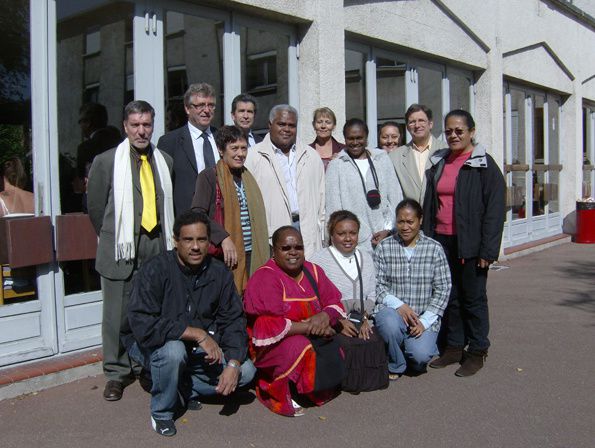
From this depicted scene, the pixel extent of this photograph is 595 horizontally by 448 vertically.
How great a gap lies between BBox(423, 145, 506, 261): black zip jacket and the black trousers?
0.45 feet

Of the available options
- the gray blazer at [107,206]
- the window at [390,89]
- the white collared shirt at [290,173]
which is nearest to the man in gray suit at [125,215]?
the gray blazer at [107,206]

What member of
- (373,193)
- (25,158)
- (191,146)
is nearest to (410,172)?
(373,193)

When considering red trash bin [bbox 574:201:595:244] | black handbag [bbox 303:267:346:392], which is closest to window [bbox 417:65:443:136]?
red trash bin [bbox 574:201:595:244]

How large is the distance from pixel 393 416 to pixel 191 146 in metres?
2.36

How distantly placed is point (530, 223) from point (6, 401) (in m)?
10.2

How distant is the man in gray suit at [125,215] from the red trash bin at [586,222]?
10705 mm

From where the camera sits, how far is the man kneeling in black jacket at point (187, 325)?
3.89 m

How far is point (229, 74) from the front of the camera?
20.7 feet

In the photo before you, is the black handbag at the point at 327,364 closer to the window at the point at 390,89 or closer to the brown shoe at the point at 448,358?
the brown shoe at the point at 448,358

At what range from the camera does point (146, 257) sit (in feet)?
15.0

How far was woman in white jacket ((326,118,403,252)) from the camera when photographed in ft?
17.6

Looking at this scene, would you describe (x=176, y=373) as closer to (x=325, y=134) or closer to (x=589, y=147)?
(x=325, y=134)

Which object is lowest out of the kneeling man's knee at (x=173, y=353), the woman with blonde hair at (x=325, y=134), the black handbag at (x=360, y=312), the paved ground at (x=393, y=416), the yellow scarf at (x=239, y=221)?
the paved ground at (x=393, y=416)

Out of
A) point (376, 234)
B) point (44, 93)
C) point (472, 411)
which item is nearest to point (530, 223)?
point (376, 234)
